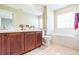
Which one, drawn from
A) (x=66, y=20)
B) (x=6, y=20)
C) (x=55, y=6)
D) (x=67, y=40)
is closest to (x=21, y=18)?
(x=6, y=20)

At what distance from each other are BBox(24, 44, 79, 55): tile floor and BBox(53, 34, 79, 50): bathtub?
88 millimetres

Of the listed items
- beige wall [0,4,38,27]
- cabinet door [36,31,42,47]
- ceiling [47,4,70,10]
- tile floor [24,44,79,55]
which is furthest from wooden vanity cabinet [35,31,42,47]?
ceiling [47,4,70,10]

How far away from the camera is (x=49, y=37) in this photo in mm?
2164

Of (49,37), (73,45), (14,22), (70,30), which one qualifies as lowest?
(73,45)

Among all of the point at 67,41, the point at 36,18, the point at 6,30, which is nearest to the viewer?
the point at 6,30

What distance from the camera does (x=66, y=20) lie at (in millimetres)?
2162

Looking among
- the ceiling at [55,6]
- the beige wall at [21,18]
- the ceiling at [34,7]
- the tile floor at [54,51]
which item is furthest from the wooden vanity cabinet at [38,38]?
the ceiling at [55,6]

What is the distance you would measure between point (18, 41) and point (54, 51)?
78 centimetres

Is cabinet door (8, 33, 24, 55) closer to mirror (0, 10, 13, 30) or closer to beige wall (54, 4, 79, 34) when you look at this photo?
mirror (0, 10, 13, 30)

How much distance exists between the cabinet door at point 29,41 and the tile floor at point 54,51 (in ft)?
0.40

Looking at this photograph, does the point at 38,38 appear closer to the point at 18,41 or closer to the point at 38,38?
the point at 38,38

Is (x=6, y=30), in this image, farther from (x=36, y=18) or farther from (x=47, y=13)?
(x=47, y=13)

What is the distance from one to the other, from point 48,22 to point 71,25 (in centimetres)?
49

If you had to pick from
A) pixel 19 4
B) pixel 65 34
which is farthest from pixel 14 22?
pixel 65 34
